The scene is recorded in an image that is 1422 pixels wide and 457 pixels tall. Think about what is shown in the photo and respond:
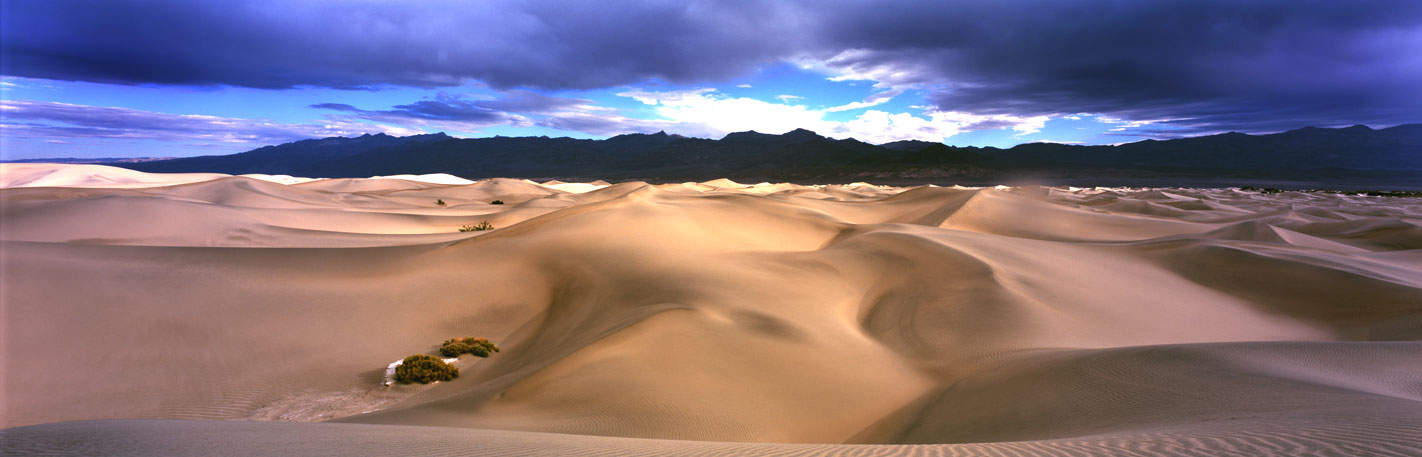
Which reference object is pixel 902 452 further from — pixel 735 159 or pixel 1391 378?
pixel 735 159

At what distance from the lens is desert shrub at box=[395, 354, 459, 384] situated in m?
8.23

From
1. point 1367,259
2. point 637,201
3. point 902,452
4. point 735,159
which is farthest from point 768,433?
point 735,159

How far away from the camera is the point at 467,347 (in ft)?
31.2

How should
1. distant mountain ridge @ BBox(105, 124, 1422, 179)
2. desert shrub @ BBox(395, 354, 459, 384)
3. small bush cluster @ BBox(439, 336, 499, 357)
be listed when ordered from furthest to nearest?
distant mountain ridge @ BBox(105, 124, 1422, 179) → small bush cluster @ BBox(439, 336, 499, 357) → desert shrub @ BBox(395, 354, 459, 384)

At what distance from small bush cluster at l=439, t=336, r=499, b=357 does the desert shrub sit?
649mm

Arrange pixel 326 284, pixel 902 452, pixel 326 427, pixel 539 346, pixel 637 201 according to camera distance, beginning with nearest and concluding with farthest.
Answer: pixel 902 452 < pixel 326 427 < pixel 539 346 < pixel 326 284 < pixel 637 201

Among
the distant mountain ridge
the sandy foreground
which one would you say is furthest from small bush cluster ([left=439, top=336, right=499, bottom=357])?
the distant mountain ridge

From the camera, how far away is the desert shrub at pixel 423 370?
8227 millimetres

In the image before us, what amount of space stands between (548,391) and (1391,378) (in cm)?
793

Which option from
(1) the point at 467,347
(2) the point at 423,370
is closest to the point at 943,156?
(1) the point at 467,347

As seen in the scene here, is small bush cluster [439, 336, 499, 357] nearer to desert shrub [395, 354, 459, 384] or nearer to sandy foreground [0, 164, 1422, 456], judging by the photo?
sandy foreground [0, 164, 1422, 456]

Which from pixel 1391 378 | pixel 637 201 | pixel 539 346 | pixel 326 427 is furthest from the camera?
pixel 637 201

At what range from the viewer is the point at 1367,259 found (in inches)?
599

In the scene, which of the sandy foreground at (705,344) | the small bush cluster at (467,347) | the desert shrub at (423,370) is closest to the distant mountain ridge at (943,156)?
the sandy foreground at (705,344)
